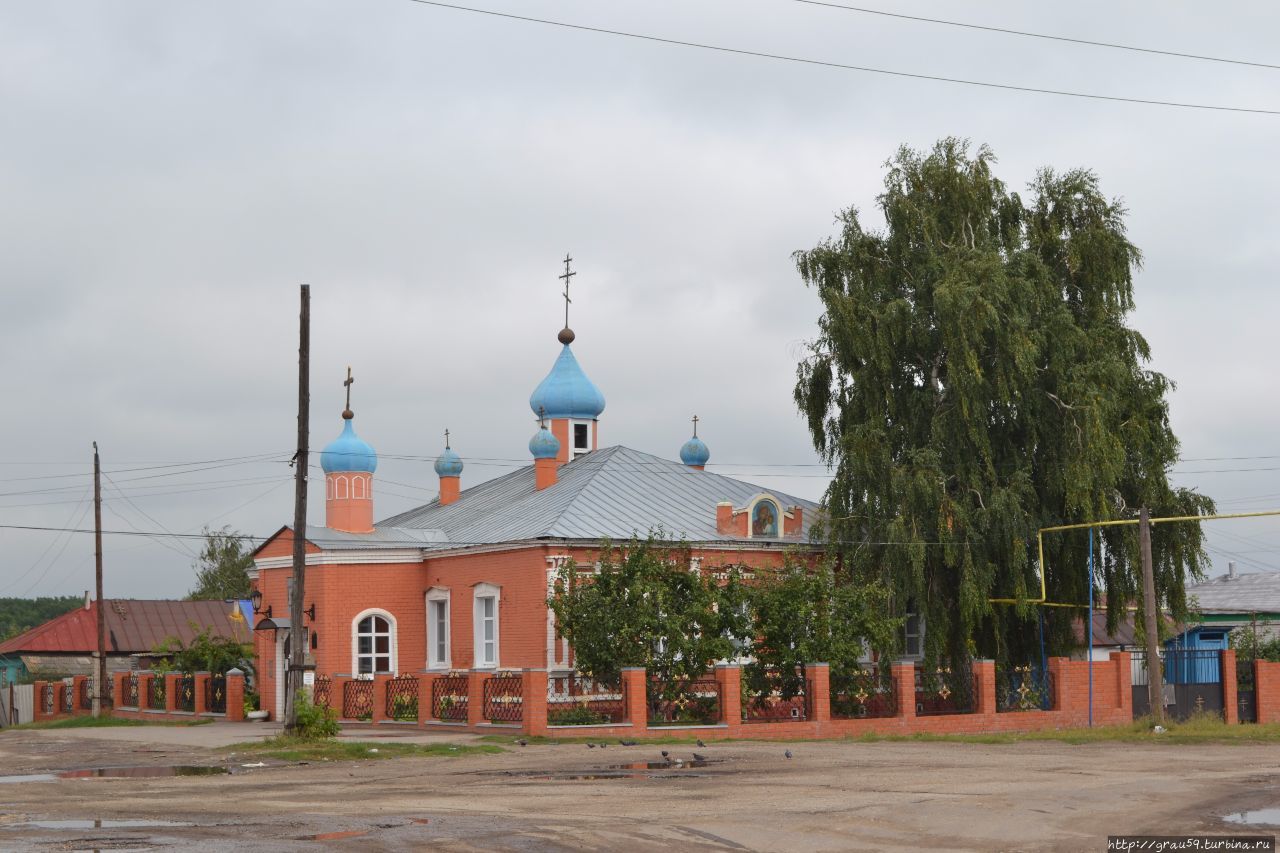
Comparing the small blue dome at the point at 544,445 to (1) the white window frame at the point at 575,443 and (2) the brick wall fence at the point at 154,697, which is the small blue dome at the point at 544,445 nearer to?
(1) the white window frame at the point at 575,443

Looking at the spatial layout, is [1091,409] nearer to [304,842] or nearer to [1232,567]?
[304,842]

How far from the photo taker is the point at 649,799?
596 inches

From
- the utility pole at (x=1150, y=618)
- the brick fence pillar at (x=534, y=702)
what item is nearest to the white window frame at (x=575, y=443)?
the brick fence pillar at (x=534, y=702)

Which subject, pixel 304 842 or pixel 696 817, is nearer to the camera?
pixel 304 842

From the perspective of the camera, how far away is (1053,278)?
31469mm

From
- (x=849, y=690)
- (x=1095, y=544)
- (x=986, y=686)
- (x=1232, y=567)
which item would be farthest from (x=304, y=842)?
(x=1232, y=567)

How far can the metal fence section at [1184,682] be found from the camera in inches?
1249

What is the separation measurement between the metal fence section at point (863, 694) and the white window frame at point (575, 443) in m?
10.5

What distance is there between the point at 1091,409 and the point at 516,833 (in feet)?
63.3

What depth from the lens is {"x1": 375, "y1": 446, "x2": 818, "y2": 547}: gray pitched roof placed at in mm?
30609

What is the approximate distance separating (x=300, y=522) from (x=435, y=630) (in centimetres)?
915

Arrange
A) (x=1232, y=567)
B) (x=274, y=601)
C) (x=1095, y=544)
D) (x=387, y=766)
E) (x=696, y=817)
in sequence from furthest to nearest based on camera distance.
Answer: (x=1232, y=567) < (x=274, y=601) < (x=1095, y=544) < (x=387, y=766) < (x=696, y=817)

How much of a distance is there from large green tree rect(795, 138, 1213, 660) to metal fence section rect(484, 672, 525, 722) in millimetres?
7307

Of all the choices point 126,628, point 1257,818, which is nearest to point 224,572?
point 126,628
